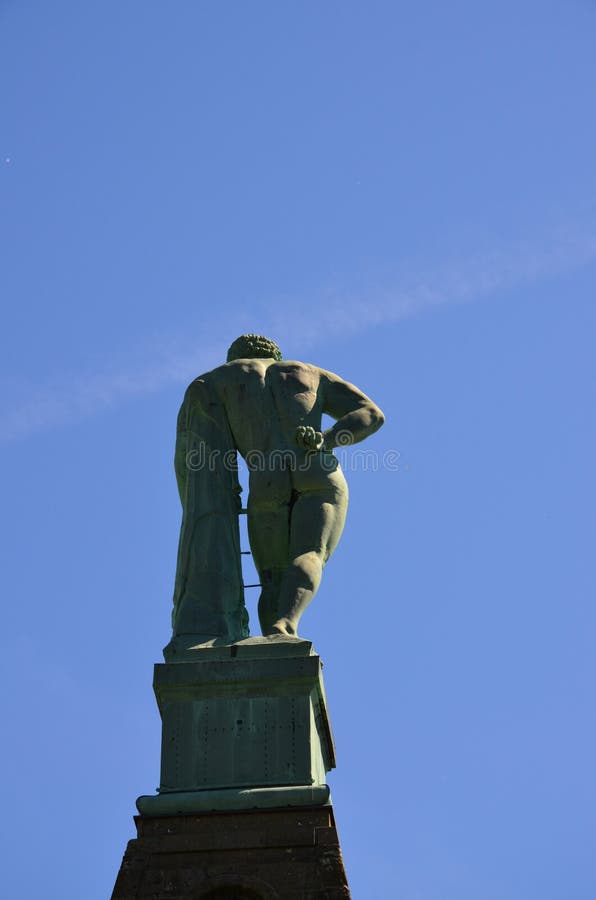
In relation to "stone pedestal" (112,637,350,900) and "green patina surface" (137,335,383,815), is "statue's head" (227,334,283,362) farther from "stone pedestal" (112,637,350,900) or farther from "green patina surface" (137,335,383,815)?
"stone pedestal" (112,637,350,900)

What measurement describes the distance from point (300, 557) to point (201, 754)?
2317 mm

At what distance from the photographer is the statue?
638 inches

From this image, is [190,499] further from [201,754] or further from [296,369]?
[201,754]

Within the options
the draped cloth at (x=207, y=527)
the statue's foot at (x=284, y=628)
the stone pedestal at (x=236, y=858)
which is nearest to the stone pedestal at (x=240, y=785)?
the stone pedestal at (x=236, y=858)

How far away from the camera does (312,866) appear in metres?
14.0

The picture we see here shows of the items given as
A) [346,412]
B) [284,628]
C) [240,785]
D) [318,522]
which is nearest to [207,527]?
[318,522]

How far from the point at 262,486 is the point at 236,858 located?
4.04 m

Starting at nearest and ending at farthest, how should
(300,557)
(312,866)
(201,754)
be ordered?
(312,866), (201,754), (300,557)

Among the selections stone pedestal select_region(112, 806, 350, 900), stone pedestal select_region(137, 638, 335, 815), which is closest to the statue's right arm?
stone pedestal select_region(137, 638, 335, 815)

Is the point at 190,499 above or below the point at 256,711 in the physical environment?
above

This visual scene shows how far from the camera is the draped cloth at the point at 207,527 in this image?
52.7 ft

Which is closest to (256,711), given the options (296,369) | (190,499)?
(190,499)

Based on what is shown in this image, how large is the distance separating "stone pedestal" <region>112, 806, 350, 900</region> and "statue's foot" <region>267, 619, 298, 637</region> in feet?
6.32

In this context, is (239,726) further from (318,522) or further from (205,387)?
(205,387)
